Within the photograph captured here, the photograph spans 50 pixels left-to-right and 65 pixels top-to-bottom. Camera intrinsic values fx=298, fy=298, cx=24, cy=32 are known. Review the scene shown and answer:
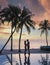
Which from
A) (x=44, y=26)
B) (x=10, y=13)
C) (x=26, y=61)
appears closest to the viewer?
(x=26, y=61)

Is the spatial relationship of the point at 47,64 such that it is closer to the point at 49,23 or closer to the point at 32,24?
the point at 32,24

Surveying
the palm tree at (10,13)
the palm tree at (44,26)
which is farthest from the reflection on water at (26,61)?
the palm tree at (44,26)

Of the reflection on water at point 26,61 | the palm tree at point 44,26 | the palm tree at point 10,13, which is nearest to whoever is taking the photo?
the reflection on water at point 26,61

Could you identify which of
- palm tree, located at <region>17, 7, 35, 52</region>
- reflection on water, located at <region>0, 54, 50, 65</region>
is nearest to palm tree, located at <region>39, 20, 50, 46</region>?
palm tree, located at <region>17, 7, 35, 52</region>

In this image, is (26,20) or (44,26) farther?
(44,26)

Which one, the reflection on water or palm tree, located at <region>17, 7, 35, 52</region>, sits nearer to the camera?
the reflection on water

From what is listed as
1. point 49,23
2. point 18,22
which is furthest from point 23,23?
point 49,23

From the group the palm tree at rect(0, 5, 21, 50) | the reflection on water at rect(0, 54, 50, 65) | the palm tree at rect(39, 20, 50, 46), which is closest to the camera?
the reflection on water at rect(0, 54, 50, 65)

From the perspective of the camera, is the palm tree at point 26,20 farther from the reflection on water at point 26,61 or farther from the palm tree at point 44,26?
the palm tree at point 44,26

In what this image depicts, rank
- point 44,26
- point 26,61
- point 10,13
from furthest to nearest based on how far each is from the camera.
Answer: point 44,26
point 10,13
point 26,61

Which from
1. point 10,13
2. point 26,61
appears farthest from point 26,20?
point 26,61

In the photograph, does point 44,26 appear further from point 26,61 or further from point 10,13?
point 26,61

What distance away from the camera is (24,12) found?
49625 mm

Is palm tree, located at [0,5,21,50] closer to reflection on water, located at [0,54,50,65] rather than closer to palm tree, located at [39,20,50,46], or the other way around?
reflection on water, located at [0,54,50,65]
